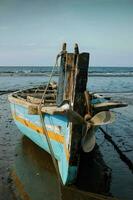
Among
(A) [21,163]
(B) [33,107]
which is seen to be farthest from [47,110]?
(A) [21,163]

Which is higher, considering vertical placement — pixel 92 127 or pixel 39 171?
pixel 92 127

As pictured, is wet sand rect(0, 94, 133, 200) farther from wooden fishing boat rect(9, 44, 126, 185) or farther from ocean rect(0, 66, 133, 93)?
ocean rect(0, 66, 133, 93)

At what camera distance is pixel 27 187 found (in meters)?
7.13

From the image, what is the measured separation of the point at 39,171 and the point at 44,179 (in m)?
0.48

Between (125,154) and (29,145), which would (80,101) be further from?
(29,145)

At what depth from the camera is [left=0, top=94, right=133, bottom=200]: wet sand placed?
269 inches

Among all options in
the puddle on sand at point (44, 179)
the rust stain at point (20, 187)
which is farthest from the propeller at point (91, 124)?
the rust stain at point (20, 187)

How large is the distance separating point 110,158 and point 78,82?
3205mm

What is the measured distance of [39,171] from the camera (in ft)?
26.3

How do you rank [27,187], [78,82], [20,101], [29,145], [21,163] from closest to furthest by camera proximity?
1. [78,82]
2. [27,187]
3. [21,163]
4. [20,101]
5. [29,145]

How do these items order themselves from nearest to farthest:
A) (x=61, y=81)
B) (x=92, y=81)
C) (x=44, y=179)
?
(x=44, y=179) < (x=61, y=81) < (x=92, y=81)

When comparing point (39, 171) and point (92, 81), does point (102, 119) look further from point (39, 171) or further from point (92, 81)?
point (92, 81)

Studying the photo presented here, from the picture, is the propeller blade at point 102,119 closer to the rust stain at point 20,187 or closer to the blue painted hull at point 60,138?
the blue painted hull at point 60,138

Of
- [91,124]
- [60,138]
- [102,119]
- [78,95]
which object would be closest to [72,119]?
[91,124]
